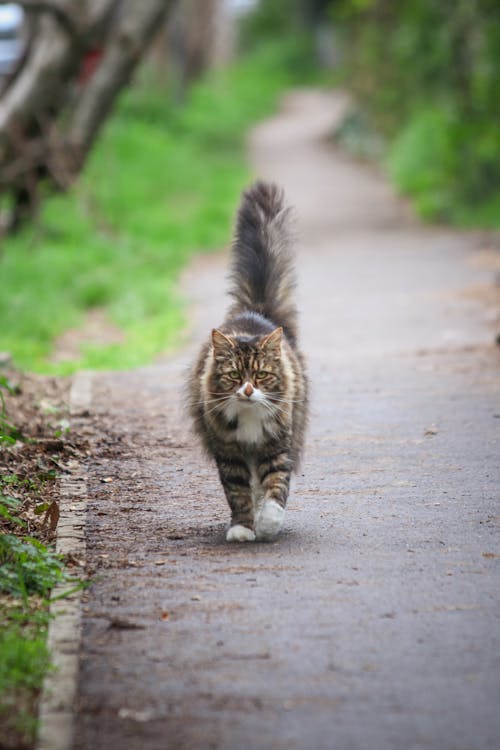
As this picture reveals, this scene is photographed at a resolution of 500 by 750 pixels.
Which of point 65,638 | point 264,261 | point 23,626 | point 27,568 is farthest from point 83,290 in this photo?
point 65,638

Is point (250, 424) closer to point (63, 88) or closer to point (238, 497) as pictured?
point (238, 497)

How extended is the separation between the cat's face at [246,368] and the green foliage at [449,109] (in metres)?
14.3

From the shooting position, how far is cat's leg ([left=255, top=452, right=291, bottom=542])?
20.1 feet

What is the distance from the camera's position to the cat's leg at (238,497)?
6207 mm

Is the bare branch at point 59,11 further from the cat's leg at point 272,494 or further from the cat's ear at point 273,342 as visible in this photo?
the cat's leg at point 272,494

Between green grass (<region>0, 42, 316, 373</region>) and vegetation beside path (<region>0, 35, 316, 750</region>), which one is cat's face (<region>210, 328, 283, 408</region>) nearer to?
vegetation beside path (<region>0, 35, 316, 750</region>)

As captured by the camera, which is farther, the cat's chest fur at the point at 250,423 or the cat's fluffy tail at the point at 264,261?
the cat's fluffy tail at the point at 264,261

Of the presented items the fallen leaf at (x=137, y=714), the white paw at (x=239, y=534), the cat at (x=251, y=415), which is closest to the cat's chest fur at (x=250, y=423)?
the cat at (x=251, y=415)

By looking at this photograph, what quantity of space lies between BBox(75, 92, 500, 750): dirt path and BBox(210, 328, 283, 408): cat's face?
765mm

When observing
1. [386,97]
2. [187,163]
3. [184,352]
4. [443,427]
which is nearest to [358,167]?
[386,97]

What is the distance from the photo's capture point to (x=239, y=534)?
6.19m

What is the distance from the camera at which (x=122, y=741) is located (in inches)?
161

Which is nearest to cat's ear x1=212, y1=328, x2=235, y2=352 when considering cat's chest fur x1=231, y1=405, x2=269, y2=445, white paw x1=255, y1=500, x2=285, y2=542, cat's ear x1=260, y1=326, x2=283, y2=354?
cat's ear x1=260, y1=326, x2=283, y2=354

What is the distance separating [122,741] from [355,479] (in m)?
3.57
